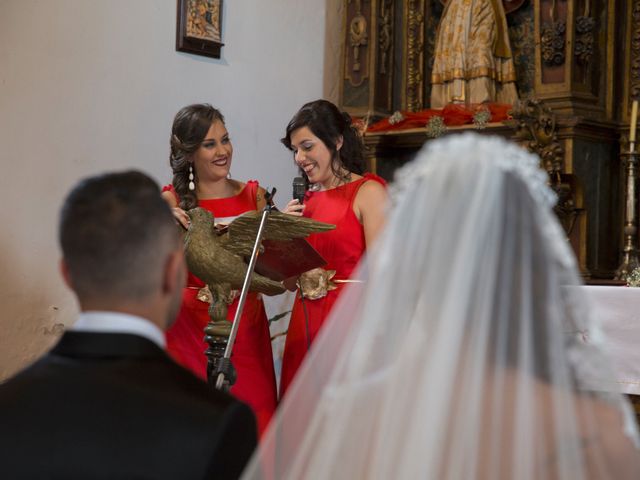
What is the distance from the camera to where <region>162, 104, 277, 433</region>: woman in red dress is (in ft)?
14.7

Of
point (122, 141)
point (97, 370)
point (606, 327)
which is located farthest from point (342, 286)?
point (97, 370)

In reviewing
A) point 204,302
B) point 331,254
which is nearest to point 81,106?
point 204,302

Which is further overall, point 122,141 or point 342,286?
point 122,141

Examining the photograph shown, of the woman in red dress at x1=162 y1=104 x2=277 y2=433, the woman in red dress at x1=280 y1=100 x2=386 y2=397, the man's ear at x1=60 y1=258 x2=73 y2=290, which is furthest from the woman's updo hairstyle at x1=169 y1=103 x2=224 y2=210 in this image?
the man's ear at x1=60 y1=258 x2=73 y2=290

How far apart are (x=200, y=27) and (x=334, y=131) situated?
2607 mm

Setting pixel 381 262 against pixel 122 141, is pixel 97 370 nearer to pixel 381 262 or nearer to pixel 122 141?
pixel 381 262

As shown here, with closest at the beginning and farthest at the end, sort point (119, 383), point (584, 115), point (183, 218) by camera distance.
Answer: point (119, 383) < point (183, 218) < point (584, 115)

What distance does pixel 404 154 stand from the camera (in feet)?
23.1

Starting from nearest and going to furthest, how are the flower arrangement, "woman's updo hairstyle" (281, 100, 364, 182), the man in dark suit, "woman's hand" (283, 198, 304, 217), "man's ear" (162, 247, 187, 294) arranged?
the man in dark suit
"man's ear" (162, 247, 187, 294)
"woman's hand" (283, 198, 304, 217)
"woman's updo hairstyle" (281, 100, 364, 182)
the flower arrangement

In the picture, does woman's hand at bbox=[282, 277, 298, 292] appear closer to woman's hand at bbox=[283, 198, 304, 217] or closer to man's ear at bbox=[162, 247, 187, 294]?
woman's hand at bbox=[283, 198, 304, 217]

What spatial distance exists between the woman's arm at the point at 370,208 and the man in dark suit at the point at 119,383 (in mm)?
2753

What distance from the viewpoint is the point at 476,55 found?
22.6 ft

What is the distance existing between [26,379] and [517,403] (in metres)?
0.73

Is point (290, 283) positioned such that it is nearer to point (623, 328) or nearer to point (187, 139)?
point (187, 139)
